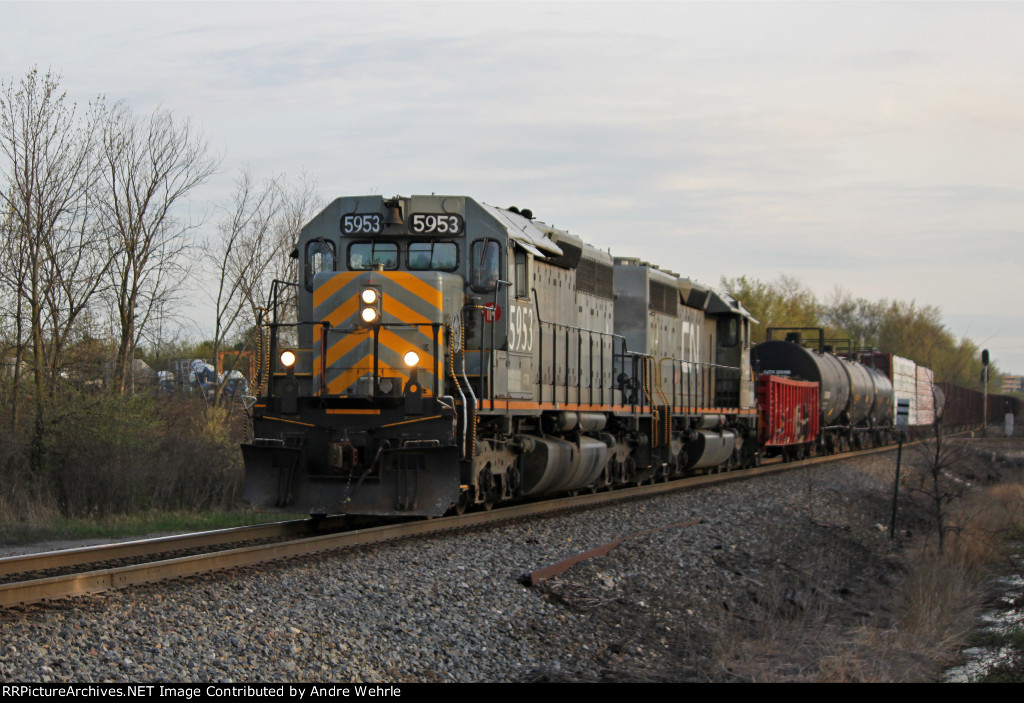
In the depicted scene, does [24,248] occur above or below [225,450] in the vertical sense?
above

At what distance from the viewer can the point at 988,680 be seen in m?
7.95

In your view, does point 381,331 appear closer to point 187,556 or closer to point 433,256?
point 433,256

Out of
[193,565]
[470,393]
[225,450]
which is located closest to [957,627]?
[470,393]

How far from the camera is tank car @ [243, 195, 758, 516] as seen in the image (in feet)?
32.5

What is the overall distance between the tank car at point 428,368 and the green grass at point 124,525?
1.79m

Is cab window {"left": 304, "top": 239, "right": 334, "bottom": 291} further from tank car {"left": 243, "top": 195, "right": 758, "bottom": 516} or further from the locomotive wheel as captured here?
the locomotive wheel

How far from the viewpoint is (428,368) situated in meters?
10.2

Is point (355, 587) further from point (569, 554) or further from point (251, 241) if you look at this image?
point (251, 241)

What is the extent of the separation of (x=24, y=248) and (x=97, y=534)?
7232mm

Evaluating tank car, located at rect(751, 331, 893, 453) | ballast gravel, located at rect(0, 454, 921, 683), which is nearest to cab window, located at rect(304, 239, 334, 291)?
ballast gravel, located at rect(0, 454, 921, 683)

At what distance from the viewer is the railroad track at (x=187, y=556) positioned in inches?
253

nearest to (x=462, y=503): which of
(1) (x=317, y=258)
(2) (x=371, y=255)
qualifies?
(2) (x=371, y=255)

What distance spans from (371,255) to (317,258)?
68cm

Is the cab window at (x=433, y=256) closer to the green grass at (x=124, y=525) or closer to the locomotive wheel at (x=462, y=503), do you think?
the locomotive wheel at (x=462, y=503)
